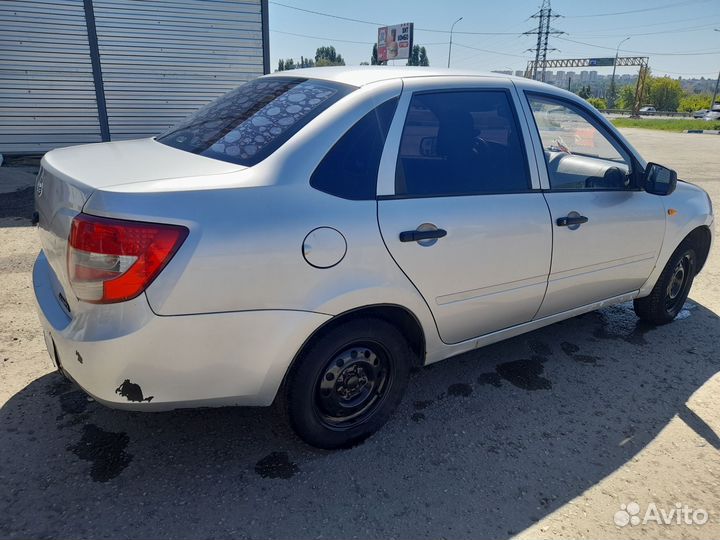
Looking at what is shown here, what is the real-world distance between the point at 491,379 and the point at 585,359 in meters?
0.79

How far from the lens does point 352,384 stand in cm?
260

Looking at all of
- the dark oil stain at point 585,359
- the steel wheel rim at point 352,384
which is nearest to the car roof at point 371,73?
the steel wheel rim at point 352,384

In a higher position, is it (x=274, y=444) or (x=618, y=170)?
(x=618, y=170)

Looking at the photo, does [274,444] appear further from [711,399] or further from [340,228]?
[711,399]

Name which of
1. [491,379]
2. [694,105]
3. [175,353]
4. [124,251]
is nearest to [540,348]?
[491,379]

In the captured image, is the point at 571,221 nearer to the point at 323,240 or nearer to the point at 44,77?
the point at 323,240

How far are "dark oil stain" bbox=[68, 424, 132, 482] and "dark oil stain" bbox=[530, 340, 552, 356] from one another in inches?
106

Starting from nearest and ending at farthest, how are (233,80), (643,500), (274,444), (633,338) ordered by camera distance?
(643,500), (274,444), (633,338), (233,80)

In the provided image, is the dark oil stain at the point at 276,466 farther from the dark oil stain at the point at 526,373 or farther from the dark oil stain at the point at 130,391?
the dark oil stain at the point at 526,373

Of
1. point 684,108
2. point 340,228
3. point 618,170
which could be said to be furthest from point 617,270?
point 684,108

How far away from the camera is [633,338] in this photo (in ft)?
13.3

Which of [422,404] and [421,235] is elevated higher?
[421,235]

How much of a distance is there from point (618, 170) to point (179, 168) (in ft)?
8.84

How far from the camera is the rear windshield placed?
237cm
